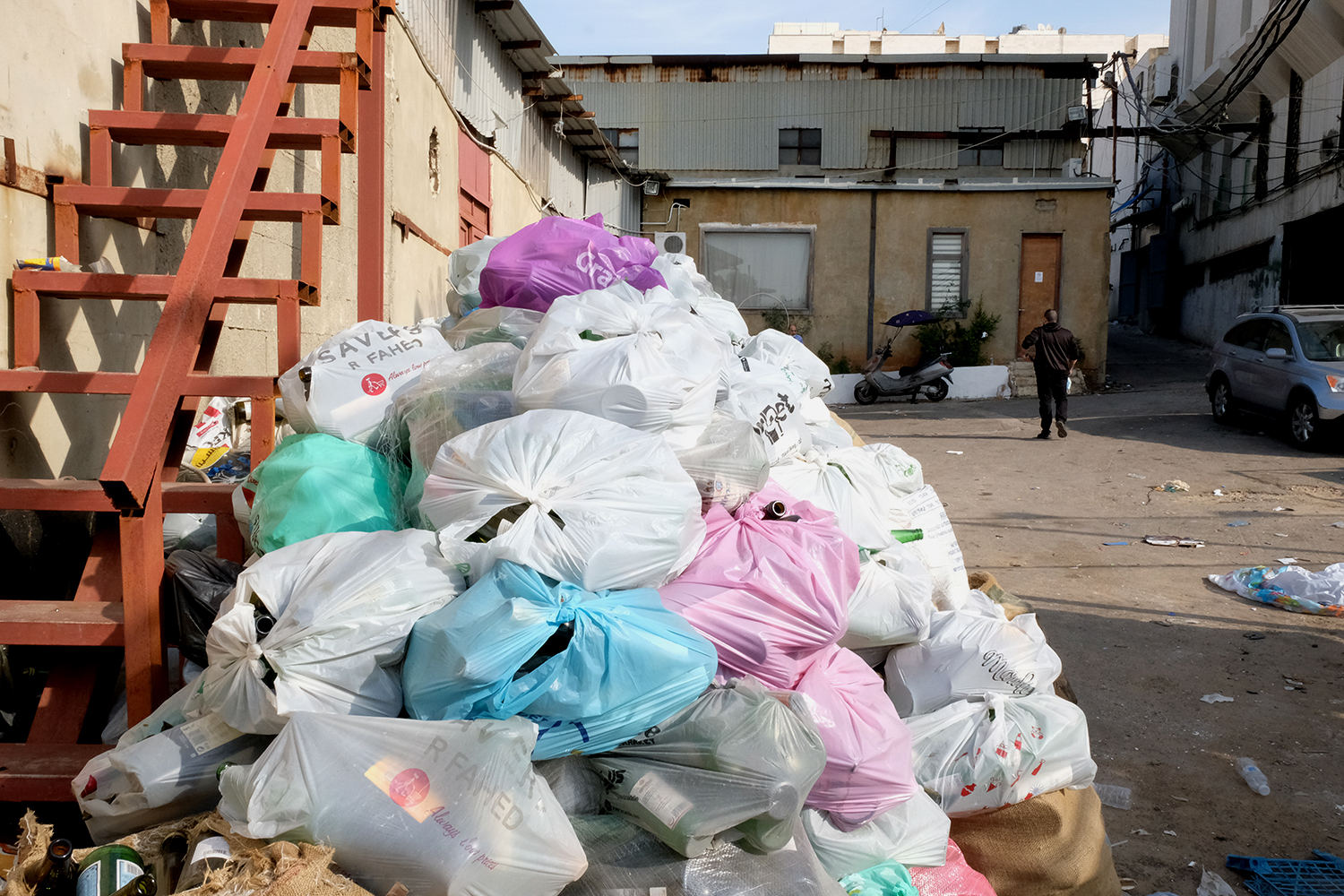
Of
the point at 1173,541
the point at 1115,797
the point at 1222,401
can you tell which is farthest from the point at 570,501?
the point at 1222,401

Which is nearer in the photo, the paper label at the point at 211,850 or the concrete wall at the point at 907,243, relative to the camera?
the paper label at the point at 211,850

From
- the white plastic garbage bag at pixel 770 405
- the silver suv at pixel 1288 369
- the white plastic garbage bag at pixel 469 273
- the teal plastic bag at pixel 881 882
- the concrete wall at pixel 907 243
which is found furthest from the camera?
the concrete wall at pixel 907 243

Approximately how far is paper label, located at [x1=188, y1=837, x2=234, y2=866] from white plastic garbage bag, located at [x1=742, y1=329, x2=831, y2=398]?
3149 millimetres

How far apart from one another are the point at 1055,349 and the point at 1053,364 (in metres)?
0.15

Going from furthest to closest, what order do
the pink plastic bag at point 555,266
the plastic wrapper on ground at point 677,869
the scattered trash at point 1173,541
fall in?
the scattered trash at point 1173,541 → the pink plastic bag at point 555,266 → the plastic wrapper on ground at point 677,869

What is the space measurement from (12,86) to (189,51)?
0.69m

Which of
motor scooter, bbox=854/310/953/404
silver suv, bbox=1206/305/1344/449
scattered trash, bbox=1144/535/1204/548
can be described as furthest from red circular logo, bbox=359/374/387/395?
motor scooter, bbox=854/310/953/404

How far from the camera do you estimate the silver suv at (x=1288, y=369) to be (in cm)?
867

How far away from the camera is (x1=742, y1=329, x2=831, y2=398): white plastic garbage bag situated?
4.48 m

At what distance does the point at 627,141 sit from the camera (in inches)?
814

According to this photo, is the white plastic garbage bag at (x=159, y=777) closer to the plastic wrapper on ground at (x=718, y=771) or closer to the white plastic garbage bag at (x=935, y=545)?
the plastic wrapper on ground at (x=718, y=771)

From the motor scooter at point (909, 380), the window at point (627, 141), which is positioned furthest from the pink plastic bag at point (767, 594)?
the window at point (627, 141)

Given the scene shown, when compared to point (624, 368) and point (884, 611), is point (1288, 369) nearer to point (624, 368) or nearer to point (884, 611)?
point (884, 611)

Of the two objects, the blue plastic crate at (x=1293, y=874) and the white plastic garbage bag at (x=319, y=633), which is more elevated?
the white plastic garbage bag at (x=319, y=633)
